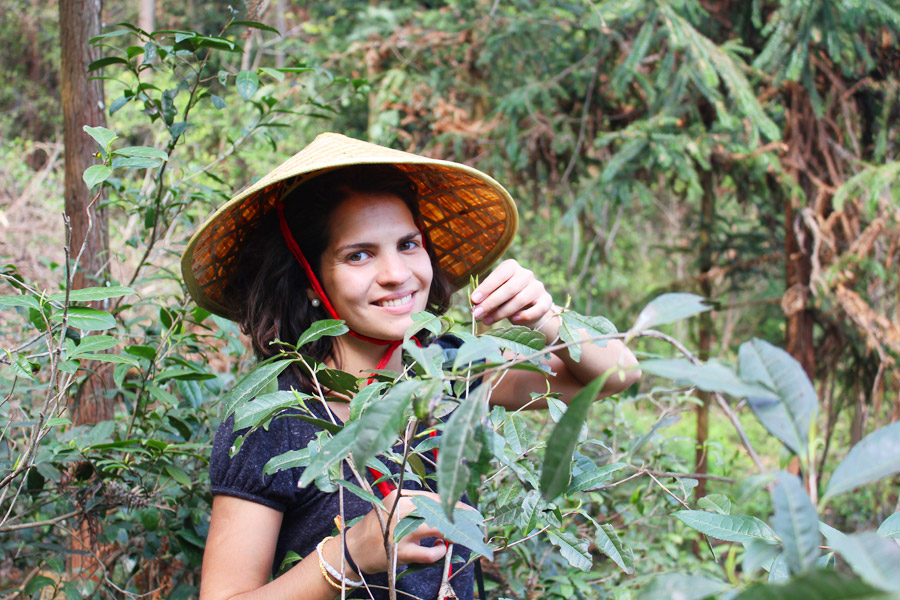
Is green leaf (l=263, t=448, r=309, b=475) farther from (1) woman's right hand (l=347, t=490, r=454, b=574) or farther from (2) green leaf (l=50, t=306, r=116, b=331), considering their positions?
(2) green leaf (l=50, t=306, r=116, b=331)

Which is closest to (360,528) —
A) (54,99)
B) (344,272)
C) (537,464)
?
(344,272)

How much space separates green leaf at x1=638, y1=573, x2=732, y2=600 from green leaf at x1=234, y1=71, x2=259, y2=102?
1.53m

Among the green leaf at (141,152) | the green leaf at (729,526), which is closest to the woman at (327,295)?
the green leaf at (141,152)

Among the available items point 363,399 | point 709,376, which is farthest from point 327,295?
point 709,376

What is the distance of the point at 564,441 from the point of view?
54 centimetres

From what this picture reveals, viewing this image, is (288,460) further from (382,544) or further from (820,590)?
(820,590)

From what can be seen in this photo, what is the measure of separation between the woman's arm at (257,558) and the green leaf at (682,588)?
54 cm

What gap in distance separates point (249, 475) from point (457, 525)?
2.02ft

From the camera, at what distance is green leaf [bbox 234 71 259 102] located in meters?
1.70

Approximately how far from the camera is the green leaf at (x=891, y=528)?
0.74 meters

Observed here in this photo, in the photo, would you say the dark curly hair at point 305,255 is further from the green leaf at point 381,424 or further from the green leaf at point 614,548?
the green leaf at point 381,424

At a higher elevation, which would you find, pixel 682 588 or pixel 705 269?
pixel 682 588

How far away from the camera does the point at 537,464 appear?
76.8 inches

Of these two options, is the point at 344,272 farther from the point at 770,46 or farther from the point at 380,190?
the point at 770,46
